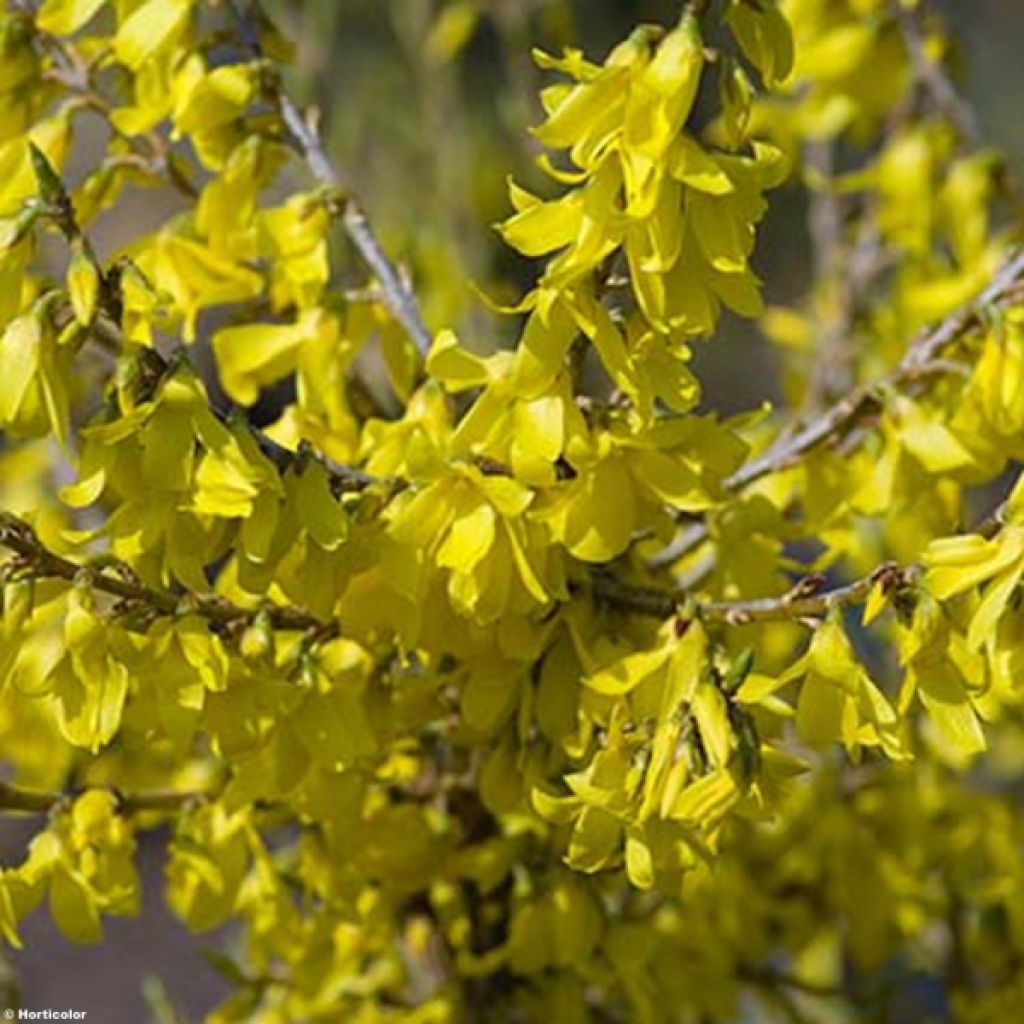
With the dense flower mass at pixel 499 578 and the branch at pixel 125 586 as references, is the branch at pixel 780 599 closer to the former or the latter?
the dense flower mass at pixel 499 578

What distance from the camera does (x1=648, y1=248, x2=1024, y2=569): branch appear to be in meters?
1.21

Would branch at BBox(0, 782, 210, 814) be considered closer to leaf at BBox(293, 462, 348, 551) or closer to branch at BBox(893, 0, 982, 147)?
leaf at BBox(293, 462, 348, 551)

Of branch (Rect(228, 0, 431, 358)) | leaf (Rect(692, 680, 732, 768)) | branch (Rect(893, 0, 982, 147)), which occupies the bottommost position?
branch (Rect(893, 0, 982, 147))

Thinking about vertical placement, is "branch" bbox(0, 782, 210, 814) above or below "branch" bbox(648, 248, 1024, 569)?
below

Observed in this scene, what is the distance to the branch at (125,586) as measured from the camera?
94cm

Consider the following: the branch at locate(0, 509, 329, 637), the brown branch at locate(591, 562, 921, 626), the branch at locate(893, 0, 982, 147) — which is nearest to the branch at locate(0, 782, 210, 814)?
the branch at locate(0, 509, 329, 637)

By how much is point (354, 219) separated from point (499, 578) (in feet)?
1.28

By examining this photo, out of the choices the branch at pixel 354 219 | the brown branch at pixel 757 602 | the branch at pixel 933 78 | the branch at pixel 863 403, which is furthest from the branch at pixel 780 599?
the branch at pixel 933 78

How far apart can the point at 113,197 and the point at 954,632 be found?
26.7 inches

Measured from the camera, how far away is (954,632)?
945 millimetres

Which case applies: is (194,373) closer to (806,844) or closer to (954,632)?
(954,632)

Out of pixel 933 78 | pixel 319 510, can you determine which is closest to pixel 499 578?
pixel 319 510

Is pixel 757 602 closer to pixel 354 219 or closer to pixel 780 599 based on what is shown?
pixel 780 599

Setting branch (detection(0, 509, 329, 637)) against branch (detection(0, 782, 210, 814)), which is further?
branch (detection(0, 782, 210, 814))
